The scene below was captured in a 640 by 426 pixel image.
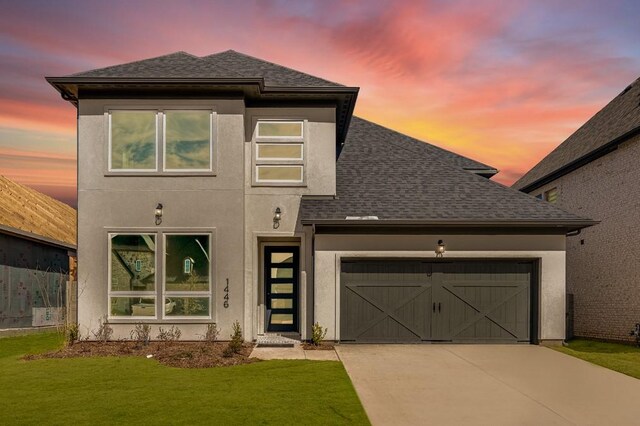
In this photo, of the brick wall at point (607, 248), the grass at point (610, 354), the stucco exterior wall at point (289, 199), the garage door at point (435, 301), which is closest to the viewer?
the grass at point (610, 354)

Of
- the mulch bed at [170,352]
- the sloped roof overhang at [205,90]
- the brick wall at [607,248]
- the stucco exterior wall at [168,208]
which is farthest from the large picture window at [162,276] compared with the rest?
the brick wall at [607,248]

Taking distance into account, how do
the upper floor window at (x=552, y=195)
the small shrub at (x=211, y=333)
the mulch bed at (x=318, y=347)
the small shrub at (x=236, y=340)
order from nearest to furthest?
the small shrub at (x=236, y=340) < the mulch bed at (x=318, y=347) < the small shrub at (x=211, y=333) < the upper floor window at (x=552, y=195)

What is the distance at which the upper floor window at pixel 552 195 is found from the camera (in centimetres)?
1981

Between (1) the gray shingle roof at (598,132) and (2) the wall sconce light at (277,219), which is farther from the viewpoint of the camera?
(1) the gray shingle roof at (598,132)

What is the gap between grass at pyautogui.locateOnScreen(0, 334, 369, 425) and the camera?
22.0ft

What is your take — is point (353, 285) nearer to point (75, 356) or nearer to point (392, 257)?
point (392, 257)

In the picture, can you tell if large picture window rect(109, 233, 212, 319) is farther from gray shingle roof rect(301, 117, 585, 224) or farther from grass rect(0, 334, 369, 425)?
gray shingle roof rect(301, 117, 585, 224)

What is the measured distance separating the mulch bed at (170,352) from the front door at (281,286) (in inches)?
68.9

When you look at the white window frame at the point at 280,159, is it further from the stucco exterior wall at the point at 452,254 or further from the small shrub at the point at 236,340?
the small shrub at the point at 236,340

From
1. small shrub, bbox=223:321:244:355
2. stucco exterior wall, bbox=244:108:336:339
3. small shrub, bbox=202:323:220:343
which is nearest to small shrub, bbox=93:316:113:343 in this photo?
small shrub, bbox=202:323:220:343

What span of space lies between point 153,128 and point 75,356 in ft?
18.5

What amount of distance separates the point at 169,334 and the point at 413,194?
291 inches

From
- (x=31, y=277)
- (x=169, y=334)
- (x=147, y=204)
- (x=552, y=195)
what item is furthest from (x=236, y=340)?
(x=552, y=195)

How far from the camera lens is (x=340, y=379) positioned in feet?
28.8
